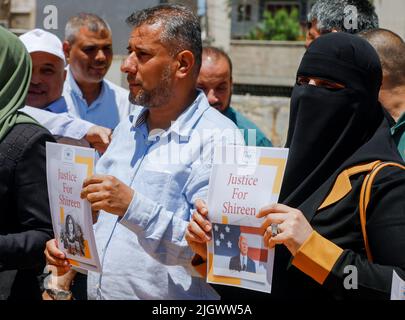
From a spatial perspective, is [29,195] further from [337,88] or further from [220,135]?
[337,88]

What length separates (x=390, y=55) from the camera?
3719 millimetres

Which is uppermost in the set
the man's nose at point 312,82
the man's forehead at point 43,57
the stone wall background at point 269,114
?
the man's forehead at point 43,57

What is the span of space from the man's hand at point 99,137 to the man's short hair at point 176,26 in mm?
711

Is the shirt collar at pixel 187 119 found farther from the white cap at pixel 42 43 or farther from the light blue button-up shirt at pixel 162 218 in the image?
the white cap at pixel 42 43

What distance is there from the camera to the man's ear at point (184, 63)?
321cm

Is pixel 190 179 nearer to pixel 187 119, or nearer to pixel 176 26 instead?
pixel 187 119

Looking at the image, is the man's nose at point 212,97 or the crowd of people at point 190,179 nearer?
the crowd of people at point 190,179

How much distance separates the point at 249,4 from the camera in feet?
76.4

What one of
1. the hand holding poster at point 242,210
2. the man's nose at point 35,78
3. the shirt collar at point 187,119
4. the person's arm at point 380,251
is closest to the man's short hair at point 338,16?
the shirt collar at point 187,119

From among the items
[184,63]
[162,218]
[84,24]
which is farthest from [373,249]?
[84,24]

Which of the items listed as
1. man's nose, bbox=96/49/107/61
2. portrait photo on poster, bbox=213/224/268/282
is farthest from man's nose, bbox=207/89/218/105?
portrait photo on poster, bbox=213/224/268/282

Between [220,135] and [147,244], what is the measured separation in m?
0.53

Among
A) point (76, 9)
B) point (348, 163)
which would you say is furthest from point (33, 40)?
point (348, 163)

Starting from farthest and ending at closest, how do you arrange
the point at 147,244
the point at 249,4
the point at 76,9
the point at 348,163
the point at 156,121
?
the point at 249,4 → the point at 76,9 → the point at 156,121 → the point at 147,244 → the point at 348,163
